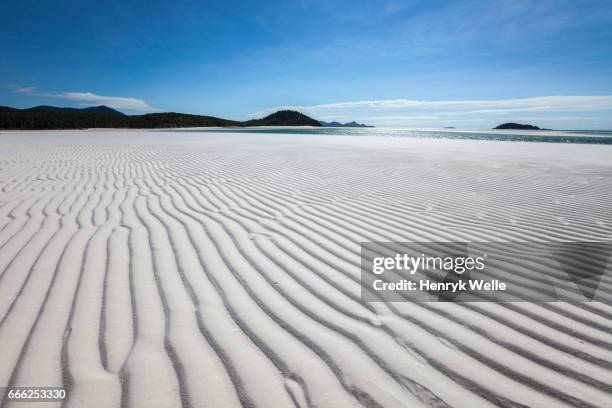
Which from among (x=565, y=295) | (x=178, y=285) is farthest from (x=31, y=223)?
(x=565, y=295)

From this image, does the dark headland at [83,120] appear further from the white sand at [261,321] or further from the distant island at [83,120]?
the white sand at [261,321]

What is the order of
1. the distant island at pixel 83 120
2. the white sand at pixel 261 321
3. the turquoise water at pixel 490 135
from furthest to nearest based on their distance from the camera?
the distant island at pixel 83 120, the turquoise water at pixel 490 135, the white sand at pixel 261 321

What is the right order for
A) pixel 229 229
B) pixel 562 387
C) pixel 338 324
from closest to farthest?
1. pixel 562 387
2. pixel 338 324
3. pixel 229 229

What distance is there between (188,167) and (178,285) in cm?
706

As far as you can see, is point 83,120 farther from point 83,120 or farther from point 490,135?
point 490,135

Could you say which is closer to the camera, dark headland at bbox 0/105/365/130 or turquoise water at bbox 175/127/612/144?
turquoise water at bbox 175/127/612/144

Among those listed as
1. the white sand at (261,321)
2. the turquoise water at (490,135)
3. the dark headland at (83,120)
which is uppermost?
the dark headland at (83,120)

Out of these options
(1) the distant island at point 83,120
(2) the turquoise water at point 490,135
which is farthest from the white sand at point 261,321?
(1) the distant island at point 83,120

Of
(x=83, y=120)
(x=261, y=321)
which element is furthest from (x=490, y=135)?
(x=83, y=120)

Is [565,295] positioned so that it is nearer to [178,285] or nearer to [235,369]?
[235,369]

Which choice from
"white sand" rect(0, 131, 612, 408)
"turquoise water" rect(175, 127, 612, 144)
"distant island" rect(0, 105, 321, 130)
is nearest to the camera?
"white sand" rect(0, 131, 612, 408)

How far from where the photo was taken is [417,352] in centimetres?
178

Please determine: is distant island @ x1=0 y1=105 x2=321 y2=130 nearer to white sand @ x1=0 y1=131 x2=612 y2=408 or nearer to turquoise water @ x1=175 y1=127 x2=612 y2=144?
turquoise water @ x1=175 y1=127 x2=612 y2=144

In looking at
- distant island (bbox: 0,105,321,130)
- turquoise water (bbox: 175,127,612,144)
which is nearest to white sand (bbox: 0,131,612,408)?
turquoise water (bbox: 175,127,612,144)
